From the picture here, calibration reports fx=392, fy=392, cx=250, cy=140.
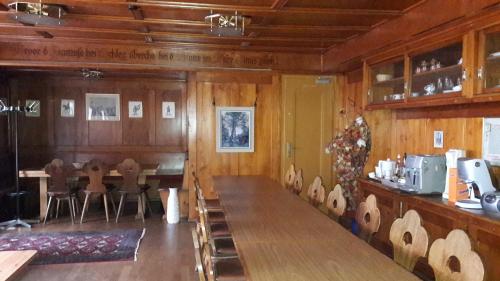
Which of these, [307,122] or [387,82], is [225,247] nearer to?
[387,82]

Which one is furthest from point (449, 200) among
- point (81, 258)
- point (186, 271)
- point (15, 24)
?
point (15, 24)

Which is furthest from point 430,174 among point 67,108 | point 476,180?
point 67,108

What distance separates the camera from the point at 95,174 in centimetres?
572

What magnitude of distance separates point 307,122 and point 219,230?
8.77ft

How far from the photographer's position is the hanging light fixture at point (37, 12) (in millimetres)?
3150

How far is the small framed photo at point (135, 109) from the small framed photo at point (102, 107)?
0.21 m

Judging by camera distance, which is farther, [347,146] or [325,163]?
[325,163]

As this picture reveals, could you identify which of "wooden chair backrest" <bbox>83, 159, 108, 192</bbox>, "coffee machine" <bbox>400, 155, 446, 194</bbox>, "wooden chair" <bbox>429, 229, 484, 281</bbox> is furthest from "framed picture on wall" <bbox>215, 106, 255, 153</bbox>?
"wooden chair" <bbox>429, 229, 484, 281</bbox>

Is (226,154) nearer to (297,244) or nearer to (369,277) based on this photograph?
(297,244)

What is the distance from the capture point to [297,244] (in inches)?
80.8

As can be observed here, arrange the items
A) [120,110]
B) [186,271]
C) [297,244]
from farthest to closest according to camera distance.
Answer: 1. [120,110]
2. [186,271]
3. [297,244]

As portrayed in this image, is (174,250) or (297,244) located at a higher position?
(297,244)

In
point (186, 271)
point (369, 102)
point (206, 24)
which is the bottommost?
point (186, 271)

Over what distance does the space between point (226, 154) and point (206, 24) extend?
6.92 ft
